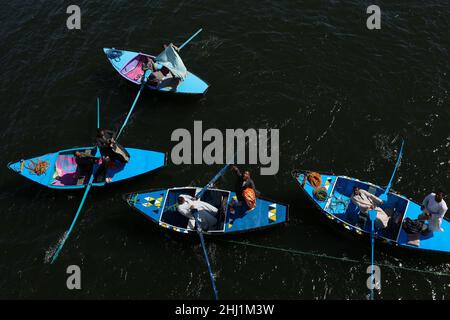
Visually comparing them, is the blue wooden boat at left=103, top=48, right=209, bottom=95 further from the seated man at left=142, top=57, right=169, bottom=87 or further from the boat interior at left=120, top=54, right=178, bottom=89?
the seated man at left=142, top=57, right=169, bottom=87

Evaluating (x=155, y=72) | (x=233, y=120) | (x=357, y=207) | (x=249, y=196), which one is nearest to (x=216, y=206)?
(x=249, y=196)

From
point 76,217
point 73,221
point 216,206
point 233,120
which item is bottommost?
point 73,221

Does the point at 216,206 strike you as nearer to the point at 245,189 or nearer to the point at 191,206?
the point at 191,206

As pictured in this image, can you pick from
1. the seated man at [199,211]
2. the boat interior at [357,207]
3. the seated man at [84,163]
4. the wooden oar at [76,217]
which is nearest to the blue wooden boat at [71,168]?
the seated man at [84,163]

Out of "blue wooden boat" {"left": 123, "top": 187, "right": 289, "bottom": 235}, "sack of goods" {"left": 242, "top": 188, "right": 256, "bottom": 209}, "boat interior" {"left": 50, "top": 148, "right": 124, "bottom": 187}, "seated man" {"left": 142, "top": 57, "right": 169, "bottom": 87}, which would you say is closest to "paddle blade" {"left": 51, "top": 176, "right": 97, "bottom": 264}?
"boat interior" {"left": 50, "top": 148, "right": 124, "bottom": 187}

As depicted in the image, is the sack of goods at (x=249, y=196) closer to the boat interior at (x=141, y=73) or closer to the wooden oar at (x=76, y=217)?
the wooden oar at (x=76, y=217)
